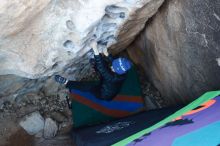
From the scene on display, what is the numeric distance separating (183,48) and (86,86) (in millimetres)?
582

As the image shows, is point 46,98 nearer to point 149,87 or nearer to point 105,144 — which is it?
point 149,87

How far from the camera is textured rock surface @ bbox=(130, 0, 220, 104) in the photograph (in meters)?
1.30

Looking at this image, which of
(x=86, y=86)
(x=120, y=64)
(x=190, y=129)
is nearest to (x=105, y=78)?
(x=120, y=64)

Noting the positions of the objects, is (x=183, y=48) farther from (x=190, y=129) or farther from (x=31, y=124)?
(x=31, y=124)

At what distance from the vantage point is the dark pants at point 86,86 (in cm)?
186

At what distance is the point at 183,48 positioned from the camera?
1.51 metres

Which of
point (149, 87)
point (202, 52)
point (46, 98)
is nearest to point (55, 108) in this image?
point (46, 98)

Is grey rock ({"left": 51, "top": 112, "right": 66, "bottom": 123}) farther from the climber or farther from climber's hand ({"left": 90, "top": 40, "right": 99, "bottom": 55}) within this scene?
climber's hand ({"left": 90, "top": 40, "right": 99, "bottom": 55})

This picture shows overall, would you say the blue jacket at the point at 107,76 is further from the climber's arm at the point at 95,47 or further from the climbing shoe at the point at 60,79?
the climbing shoe at the point at 60,79

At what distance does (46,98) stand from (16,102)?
16 centimetres

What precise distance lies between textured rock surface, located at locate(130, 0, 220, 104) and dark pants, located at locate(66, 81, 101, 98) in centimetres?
31

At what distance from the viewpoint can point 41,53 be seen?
149 centimetres

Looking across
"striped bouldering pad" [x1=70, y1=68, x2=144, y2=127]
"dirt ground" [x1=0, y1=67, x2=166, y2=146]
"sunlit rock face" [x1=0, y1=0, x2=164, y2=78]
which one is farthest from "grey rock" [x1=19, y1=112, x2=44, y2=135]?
"sunlit rock face" [x1=0, y1=0, x2=164, y2=78]

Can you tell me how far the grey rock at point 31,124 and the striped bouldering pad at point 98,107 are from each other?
0.20 meters
